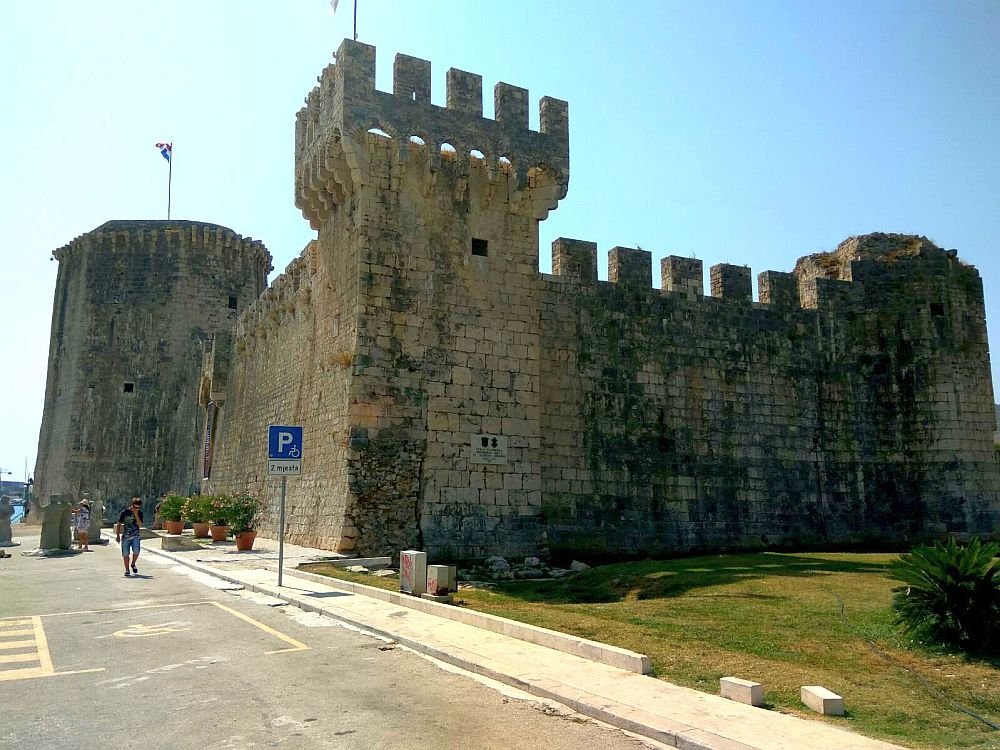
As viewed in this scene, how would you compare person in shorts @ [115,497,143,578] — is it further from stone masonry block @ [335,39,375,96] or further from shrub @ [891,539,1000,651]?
shrub @ [891,539,1000,651]

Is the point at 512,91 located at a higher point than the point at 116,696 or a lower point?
higher

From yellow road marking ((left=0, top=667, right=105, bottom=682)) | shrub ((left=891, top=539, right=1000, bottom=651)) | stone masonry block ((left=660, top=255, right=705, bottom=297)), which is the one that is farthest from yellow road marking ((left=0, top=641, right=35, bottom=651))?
stone masonry block ((left=660, top=255, right=705, bottom=297))

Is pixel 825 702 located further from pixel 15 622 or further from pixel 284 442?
pixel 284 442

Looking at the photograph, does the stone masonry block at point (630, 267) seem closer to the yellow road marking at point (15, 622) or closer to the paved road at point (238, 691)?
the paved road at point (238, 691)

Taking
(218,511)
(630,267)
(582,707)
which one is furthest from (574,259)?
(582,707)

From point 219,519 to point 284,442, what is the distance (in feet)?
33.9

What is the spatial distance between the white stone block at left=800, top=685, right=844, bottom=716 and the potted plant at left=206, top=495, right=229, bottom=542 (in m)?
18.2

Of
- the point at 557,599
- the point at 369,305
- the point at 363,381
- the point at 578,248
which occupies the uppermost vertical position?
the point at 578,248

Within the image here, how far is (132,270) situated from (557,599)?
1375 inches

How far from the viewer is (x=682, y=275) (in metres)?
19.8

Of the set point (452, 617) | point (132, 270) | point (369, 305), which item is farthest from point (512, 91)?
point (132, 270)

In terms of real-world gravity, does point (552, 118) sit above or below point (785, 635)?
above

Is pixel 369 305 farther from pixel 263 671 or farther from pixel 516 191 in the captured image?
pixel 263 671

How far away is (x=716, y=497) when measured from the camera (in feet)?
63.4
